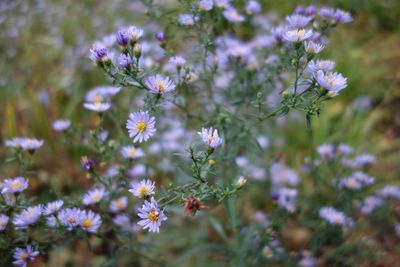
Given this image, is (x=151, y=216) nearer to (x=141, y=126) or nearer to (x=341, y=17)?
(x=141, y=126)

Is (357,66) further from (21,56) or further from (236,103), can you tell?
(21,56)

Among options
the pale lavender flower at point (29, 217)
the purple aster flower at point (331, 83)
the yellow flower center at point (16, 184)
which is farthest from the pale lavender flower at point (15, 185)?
the purple aster flower at point (331, 83)

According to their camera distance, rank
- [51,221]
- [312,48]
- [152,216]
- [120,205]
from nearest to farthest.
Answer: [152,216], [312,48], [51,221], [120,205]

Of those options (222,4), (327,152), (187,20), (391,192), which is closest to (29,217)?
(187,20)

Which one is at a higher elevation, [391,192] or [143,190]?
[391,192]

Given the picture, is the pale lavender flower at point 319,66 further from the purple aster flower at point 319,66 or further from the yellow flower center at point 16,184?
the yellow flower center at point 16,184

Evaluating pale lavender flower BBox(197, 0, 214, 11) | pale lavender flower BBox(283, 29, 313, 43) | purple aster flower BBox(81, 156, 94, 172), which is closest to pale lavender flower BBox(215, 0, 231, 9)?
pale lavender flower BBox(197, 0, 214, 11)

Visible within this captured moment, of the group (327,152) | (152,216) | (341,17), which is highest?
(341,17)
